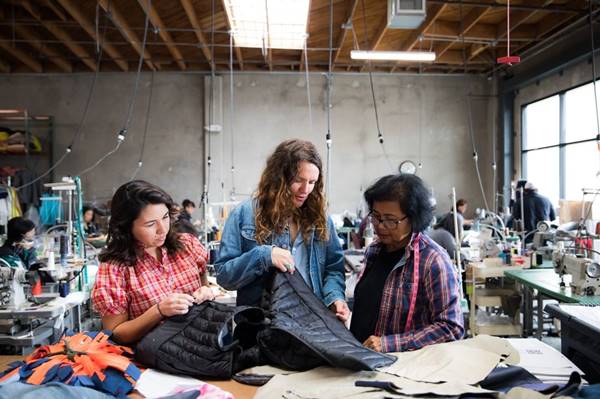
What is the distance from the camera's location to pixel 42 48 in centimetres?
755

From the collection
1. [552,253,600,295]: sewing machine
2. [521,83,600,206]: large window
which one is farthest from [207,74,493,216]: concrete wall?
[552,253,600,295]: sewing machine

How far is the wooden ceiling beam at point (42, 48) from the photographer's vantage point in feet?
21.9

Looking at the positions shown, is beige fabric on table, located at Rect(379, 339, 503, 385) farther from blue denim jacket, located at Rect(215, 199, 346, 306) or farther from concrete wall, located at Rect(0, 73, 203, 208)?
concrete wall, located at Rect(0, 73, 203, 208)

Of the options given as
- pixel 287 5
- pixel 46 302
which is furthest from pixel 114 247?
pixel 287 5

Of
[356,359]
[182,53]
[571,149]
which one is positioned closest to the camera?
[356,359]

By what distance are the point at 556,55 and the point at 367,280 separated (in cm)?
715

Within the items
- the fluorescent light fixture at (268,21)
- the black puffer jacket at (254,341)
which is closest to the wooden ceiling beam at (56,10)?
the fluorescent light fixture at (268,21)

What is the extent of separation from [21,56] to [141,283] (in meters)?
8.06

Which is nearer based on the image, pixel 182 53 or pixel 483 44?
pixel 483 44

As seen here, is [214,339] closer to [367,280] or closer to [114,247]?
[114,247]

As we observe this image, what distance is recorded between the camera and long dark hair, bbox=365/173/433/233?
4.55ft

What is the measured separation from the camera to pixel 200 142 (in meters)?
8.85

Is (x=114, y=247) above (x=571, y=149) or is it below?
below

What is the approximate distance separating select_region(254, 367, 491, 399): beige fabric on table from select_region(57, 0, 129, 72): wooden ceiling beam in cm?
515
